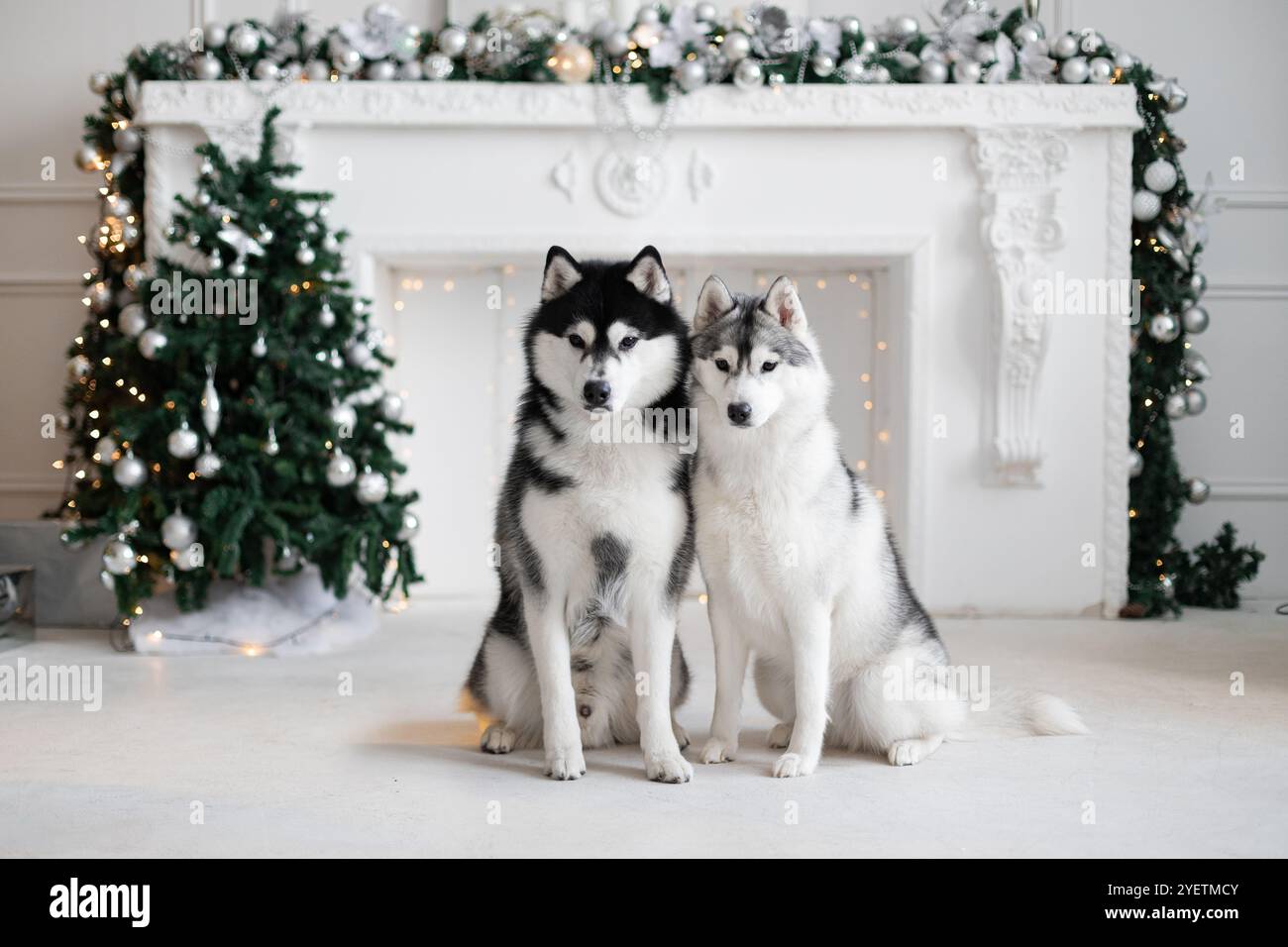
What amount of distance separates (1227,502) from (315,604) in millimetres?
4303

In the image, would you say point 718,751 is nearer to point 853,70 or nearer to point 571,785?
point 571,785

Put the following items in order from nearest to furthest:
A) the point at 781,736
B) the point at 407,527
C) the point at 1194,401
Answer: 1. the point at 781,736
2. the point at 407,527
3. the point at 1194,401

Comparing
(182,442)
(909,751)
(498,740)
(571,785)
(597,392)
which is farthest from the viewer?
(182,442)

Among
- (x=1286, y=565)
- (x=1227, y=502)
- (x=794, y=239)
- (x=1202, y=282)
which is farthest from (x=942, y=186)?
(x=1286, y=565)

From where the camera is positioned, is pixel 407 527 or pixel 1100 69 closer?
pixel 407 527

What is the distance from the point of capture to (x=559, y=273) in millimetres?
2555

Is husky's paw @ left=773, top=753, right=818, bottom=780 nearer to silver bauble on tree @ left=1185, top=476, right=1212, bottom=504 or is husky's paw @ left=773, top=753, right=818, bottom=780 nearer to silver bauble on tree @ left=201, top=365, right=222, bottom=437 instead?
silver bauble on tree @ left=201, top=365, right=222, bottom=437

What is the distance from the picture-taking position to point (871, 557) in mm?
2742

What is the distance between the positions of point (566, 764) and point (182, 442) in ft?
7.63

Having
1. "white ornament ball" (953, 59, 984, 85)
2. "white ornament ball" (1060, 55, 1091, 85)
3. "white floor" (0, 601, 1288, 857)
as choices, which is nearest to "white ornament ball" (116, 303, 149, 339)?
"white floor" (0, 601, 1288, 857)

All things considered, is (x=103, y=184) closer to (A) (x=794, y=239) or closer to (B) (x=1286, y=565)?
(A) (x=794, y=239)

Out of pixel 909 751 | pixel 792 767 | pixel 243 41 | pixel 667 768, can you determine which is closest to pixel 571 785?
pixel 667 768

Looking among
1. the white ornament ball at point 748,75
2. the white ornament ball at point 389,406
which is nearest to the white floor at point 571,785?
the white ornament ball at point 389,406

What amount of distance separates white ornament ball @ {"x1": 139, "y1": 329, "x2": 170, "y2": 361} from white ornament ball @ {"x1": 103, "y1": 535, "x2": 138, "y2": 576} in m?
0.67
